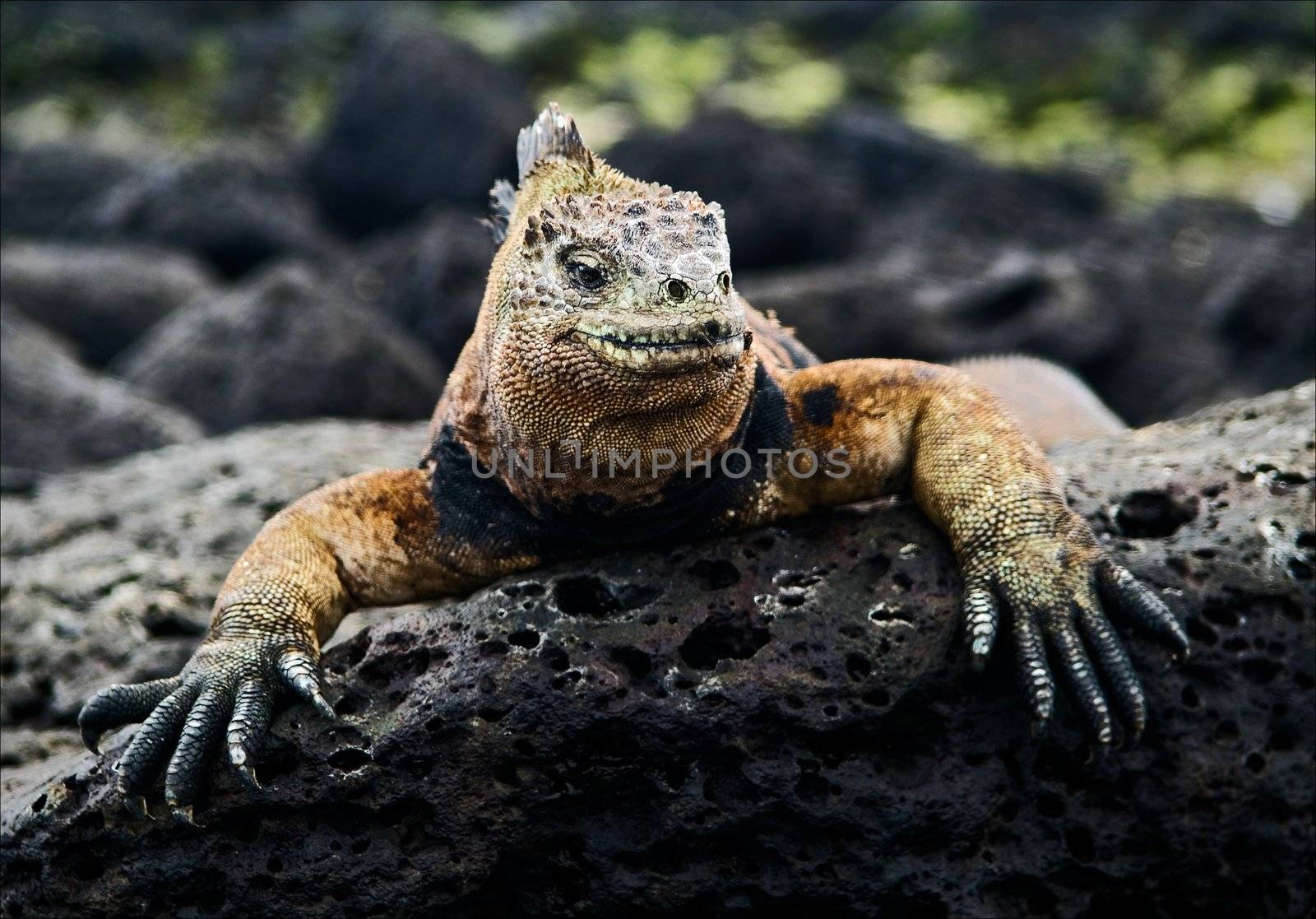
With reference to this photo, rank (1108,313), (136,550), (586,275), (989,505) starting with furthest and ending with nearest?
(1108,313)
(136,550)
(989,505)
(586,275)

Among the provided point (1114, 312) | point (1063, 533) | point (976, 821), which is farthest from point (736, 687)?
point (1114, 312)

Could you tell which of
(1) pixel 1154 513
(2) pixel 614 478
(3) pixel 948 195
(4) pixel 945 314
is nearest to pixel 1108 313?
(4) pixel 945 314

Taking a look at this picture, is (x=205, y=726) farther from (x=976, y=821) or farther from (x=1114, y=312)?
(x=1114, y=312)

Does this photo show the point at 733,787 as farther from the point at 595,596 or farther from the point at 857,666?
the point at 595,596

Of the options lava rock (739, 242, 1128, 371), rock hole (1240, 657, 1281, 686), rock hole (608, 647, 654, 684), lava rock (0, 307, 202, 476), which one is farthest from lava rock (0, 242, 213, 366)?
rock hole (1240, 657, 1281, 686)

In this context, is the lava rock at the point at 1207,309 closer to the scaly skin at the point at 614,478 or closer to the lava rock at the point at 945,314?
the lava rock at the point at 945,314

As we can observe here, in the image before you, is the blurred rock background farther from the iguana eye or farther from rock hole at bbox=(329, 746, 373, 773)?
the iguana eye
